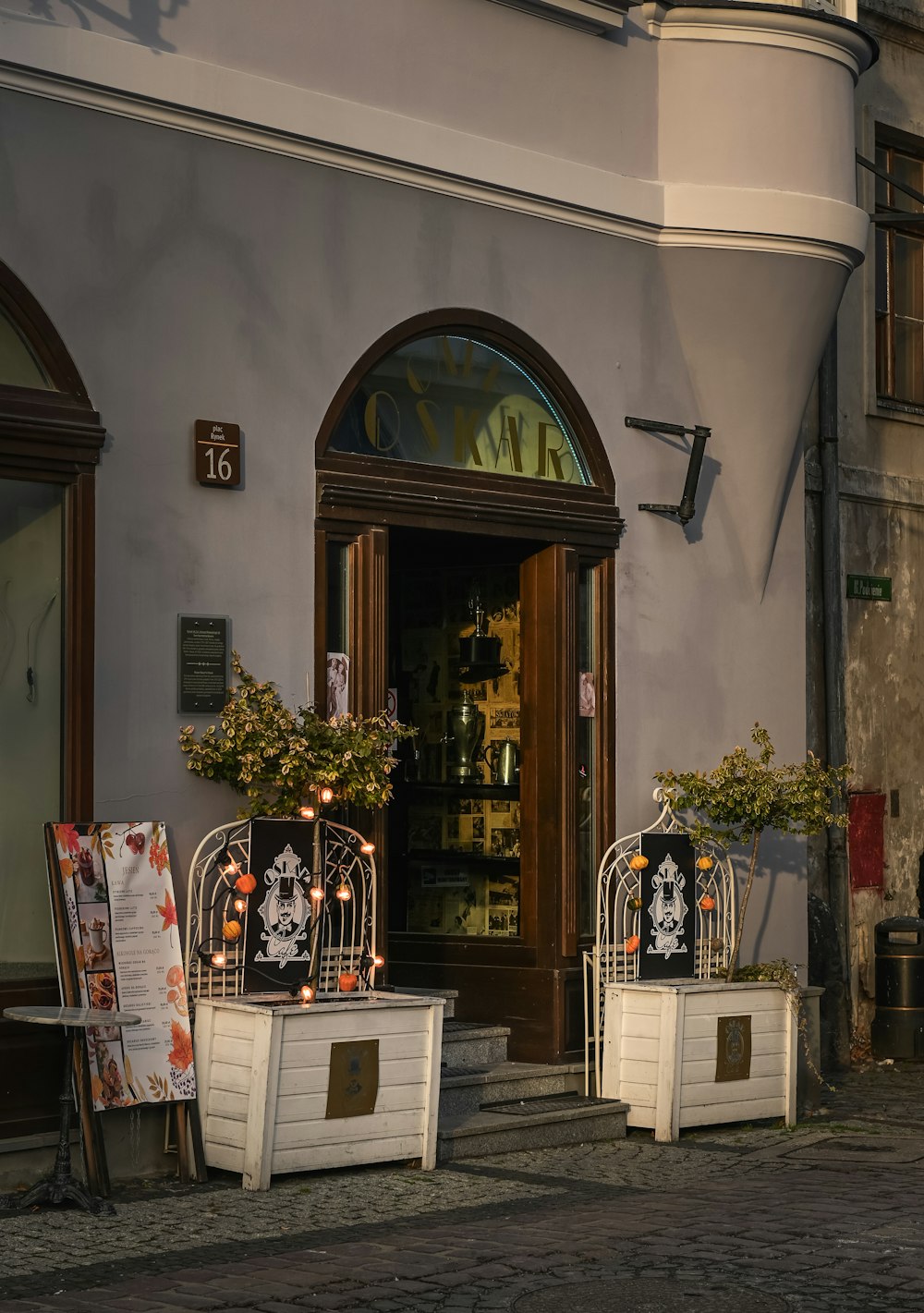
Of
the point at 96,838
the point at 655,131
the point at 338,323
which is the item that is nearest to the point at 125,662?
the point at 96,838

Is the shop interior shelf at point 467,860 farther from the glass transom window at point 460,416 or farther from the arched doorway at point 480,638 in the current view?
the glass transom window at point 460,416

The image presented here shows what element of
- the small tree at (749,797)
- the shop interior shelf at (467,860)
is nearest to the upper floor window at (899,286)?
the small tree at (749,797)

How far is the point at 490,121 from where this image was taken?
9.62 m

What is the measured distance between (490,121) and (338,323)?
4.91ft

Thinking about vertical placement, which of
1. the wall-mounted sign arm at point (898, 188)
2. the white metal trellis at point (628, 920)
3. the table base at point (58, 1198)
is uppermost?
the wall-mounted sign arm at point (898, 188)

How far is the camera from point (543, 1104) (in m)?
9.30

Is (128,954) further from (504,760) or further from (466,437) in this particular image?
(466,437)

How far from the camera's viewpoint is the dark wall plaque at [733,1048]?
9.48 metres

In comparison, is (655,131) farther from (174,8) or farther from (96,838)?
(96,838)

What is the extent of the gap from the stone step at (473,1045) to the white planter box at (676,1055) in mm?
531

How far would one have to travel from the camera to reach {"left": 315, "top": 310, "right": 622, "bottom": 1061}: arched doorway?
9.01m

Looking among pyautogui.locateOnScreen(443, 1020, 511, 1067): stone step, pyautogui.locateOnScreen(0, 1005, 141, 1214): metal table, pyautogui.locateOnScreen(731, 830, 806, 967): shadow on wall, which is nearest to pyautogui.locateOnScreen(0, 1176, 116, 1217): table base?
pyautogui.locateOnScreen(0, 1005, 141, 1214): metal table

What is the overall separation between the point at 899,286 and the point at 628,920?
6.14m

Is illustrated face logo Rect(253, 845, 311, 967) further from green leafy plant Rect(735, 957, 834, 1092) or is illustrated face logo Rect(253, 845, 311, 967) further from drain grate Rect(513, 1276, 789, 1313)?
green leafy plant Rect(735, 957, 834, 1092)
